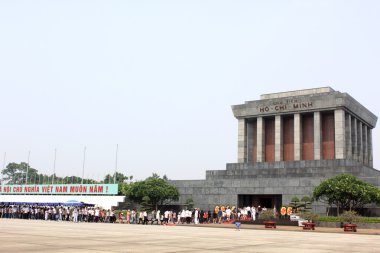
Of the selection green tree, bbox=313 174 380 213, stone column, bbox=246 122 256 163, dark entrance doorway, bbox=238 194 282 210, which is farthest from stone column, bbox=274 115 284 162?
green tree, bbox=313 174 380 213

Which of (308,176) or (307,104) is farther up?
(307,104)

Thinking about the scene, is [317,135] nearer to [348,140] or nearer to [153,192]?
[348,140]

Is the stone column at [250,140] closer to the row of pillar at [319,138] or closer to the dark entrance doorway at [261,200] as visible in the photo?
the row of pillar at [319,138]

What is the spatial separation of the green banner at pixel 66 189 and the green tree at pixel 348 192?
101 feet

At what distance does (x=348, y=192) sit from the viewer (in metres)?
39.8

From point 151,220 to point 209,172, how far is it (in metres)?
15.2

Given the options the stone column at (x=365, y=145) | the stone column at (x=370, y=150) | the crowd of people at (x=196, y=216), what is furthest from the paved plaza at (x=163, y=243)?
the stone column at (x=370, y=150)

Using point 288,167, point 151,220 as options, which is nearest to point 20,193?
point 151,220

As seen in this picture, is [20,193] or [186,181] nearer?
[186,181]

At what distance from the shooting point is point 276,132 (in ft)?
190

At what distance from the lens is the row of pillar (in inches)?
2111

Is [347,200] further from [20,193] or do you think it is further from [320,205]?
[20,193]

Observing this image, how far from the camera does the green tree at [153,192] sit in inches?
2052

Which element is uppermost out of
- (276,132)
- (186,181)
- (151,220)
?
(276,132)
